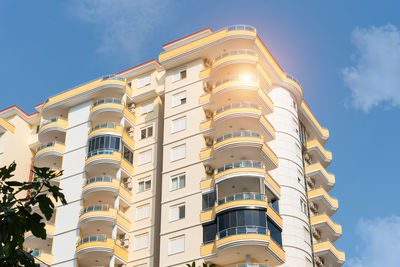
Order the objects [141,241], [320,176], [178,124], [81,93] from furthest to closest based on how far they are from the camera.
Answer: [320,176], [81,93], [178,124], [141,241]

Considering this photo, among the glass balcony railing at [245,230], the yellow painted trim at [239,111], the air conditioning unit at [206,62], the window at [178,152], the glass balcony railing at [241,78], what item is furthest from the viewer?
the air conditioning unit at [206,62]

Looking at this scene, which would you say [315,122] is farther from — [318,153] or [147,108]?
[147,108]

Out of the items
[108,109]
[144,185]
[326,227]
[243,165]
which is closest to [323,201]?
[326,227]

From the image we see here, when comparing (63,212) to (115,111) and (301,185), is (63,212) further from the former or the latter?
(301,185)

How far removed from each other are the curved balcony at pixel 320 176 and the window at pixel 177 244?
21.1 m

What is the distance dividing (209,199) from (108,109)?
1729 centimetres

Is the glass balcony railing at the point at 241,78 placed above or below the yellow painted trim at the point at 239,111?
above

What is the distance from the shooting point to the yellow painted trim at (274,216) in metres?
54.0

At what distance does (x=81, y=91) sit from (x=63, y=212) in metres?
14.9

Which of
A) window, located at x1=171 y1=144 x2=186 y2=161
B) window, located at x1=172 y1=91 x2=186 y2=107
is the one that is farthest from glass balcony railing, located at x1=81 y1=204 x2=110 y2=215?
window, located at x1=172 y1=91 x2=186 y2=107

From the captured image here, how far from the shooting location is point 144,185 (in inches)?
2493

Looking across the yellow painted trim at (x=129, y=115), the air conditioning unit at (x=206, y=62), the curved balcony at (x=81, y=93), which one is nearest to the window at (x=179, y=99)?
the air conditioning unit at (x=206, y=62)

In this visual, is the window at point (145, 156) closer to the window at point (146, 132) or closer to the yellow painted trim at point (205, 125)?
the window at point (146, 132)

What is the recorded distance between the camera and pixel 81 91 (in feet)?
228
